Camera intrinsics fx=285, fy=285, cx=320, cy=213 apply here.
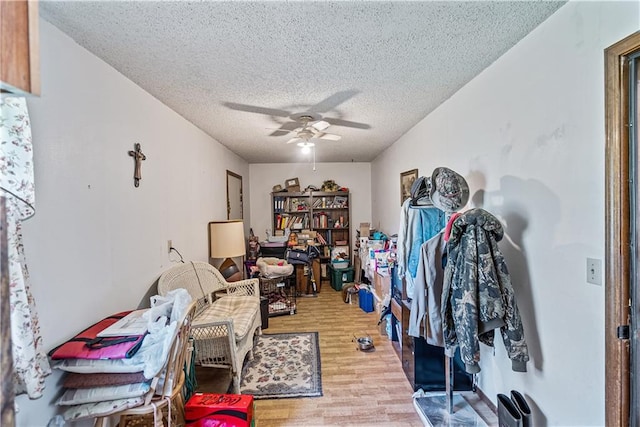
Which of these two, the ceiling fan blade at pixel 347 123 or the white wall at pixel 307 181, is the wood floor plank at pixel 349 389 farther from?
the white wall at pixel 307 181

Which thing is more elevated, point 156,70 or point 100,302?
point 156,70

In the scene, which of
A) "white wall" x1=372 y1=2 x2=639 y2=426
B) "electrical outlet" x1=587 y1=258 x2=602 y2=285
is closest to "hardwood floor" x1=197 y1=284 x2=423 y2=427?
"white wall" x1=372 y1=2 x2=639 y2=426

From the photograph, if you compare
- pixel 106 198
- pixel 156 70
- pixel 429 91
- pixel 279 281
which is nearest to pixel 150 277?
pixel 106 198

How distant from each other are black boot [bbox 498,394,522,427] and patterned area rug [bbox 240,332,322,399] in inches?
48.9

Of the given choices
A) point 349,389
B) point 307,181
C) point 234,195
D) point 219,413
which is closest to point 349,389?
point 349,389

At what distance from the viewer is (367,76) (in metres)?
2.02

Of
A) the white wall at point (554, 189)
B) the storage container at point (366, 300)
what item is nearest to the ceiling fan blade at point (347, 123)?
the white wall at point (554, 189)

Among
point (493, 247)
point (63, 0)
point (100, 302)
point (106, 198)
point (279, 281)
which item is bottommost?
point (279, 281)

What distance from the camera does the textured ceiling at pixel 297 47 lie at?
1.33m

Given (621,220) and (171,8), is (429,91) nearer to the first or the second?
(621,220)

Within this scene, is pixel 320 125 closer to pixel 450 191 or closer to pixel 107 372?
pixel 450 191

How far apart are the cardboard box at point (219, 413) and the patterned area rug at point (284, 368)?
1.78 ft

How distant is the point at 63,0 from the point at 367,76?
1.65m

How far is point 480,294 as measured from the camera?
1521 mm
